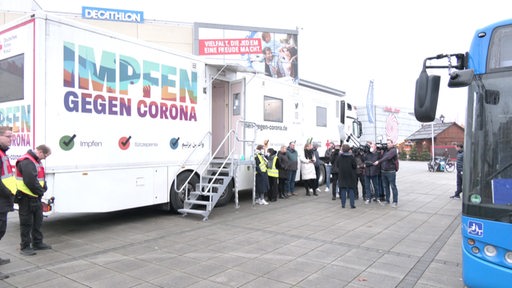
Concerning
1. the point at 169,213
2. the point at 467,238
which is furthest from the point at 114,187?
the point at 467,238

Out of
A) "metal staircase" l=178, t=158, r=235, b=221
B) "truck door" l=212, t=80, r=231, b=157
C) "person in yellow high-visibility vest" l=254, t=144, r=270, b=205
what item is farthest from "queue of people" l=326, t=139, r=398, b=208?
"truck door" l=212, t=80, r=231, b=157

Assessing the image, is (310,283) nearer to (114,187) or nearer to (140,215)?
(114,187)

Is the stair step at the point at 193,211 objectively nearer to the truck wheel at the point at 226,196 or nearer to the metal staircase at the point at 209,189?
the metal staircase at the point at 209,189

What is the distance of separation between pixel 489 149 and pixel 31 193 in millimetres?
5640

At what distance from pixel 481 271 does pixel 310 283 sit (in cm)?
178

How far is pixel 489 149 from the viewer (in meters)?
3.35

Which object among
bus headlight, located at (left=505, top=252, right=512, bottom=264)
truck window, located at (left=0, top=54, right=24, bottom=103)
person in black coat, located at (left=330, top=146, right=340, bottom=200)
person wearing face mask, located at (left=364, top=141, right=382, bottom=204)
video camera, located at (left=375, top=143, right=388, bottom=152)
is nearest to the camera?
bus headlight, located at (left=505, top=252, right=512, bottom=264)

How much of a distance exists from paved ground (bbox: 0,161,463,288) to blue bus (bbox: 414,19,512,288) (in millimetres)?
1201

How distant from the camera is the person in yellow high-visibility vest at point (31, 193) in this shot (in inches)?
199

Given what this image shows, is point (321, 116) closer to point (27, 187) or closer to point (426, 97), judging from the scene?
point (426, 97)

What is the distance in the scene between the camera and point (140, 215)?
8.19m

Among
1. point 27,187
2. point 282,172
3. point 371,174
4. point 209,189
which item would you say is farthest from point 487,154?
point 282,172

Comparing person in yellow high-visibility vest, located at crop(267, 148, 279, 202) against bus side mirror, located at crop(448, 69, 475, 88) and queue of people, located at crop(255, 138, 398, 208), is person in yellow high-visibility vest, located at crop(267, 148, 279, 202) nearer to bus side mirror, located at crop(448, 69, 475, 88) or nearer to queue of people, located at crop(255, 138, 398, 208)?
queue of people, located at crop(255, 138, 398, 208)

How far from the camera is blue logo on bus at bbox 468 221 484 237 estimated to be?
3.31 meters
